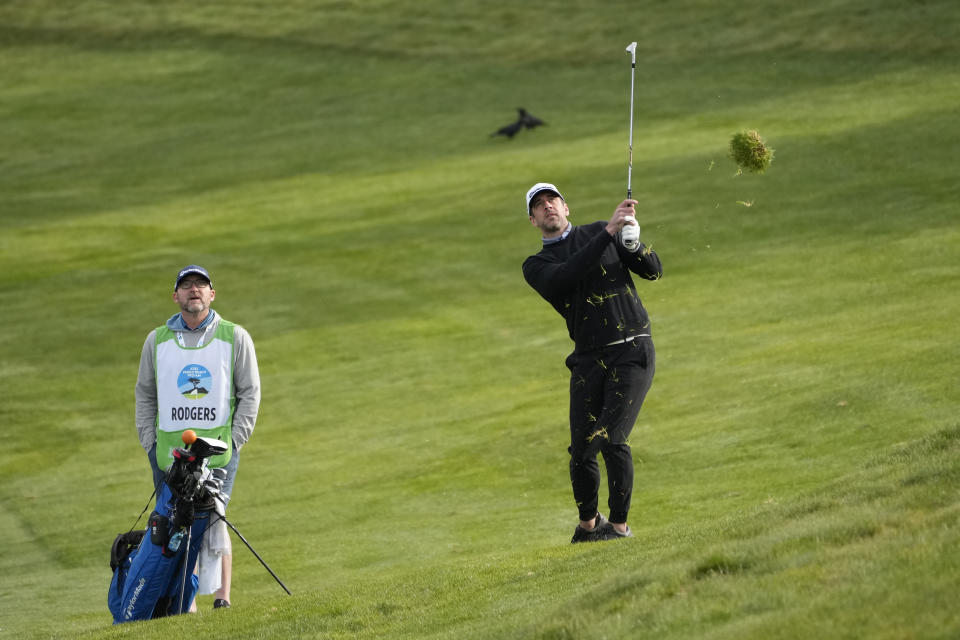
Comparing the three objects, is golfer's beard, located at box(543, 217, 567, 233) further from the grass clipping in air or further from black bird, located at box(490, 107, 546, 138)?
black bird, located at box(490, 107, 546, 138)

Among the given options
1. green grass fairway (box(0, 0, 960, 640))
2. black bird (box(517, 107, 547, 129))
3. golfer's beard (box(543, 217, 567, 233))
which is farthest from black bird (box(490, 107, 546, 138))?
golfer's beard (box(543, 217, 567, 233))

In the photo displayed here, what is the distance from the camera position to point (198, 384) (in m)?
10.5

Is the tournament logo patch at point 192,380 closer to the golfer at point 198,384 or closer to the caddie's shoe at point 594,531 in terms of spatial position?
the golfer at point 198,384

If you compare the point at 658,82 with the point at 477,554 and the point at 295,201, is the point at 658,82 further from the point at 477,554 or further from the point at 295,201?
the point at 477,554

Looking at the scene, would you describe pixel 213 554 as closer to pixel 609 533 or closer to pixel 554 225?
pixel 609 533

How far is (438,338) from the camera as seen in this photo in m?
24.6

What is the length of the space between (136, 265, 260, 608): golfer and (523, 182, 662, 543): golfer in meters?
2.31

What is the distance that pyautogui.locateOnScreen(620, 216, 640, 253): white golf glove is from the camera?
32.1 ft

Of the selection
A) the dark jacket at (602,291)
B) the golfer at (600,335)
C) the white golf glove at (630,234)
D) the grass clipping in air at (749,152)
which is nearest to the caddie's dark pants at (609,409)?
the golfer at (600,335)

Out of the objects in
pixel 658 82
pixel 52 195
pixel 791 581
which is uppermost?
pixel 658 82

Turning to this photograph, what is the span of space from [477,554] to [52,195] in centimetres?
3414

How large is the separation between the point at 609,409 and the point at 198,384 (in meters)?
3.04

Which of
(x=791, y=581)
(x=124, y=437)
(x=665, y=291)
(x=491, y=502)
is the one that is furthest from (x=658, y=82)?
(x=791, y=581)

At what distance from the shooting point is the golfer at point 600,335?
33.6ft
